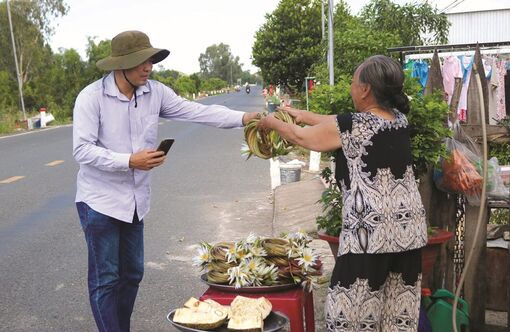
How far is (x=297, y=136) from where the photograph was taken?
2945mm

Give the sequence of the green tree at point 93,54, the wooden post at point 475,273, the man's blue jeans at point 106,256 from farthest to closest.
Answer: the green tree at point 93,54 → the wooden post at point 475,273 → the man's blue jeans at point 106,256

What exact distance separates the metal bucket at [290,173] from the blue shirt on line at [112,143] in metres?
6.31

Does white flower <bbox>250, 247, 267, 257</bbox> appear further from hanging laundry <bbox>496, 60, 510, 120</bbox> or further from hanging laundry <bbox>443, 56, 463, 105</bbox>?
hanging laundry <bbox>496, 60, 510, 120</bbox>

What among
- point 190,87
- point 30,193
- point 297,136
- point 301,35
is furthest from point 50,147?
point 190,87

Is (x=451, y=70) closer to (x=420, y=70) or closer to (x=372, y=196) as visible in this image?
(x=420, y=70)

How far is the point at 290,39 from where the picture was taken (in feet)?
94.9

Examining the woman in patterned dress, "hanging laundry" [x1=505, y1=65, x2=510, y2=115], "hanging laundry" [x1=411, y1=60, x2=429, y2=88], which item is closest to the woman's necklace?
the woman in patterned dress

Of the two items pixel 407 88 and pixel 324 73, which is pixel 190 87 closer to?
pixel 324 73

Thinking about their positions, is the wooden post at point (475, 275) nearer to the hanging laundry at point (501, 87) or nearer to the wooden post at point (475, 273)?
the wooden post at point (475, 273)

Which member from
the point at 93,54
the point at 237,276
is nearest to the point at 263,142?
the point at 237,276

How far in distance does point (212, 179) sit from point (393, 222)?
8.68 metres

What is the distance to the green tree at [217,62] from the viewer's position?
151500mm

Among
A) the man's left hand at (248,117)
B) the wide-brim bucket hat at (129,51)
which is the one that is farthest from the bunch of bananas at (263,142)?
the wide-brim bucket hat at (129,51)

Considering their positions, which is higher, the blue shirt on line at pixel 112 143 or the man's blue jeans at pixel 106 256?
the blue shirt on line at pixel 112 143
